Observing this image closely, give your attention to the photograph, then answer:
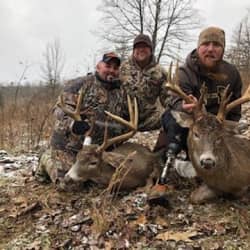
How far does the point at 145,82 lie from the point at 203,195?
2151mm

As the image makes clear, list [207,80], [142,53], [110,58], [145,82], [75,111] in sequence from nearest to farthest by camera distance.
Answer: [207,80]
[75,111]
[110,58]
[142,53]
[145,82]

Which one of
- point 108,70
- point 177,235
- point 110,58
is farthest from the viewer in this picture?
point 108,70

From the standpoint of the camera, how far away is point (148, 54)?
645cm

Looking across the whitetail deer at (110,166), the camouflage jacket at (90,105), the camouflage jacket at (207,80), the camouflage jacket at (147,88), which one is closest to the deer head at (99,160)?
the whitetail deer at (110,166)

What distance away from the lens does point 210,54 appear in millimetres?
5543

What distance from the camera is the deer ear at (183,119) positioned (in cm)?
505

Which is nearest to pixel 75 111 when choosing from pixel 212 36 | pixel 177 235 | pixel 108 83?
pixel 108 83

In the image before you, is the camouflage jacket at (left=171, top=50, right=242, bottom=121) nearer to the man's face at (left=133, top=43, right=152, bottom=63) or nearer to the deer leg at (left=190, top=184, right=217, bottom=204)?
the man's face at (left=133, top=43, right=152, bottom=63)

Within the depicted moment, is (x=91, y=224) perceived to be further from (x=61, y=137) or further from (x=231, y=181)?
(x=61, y=137)

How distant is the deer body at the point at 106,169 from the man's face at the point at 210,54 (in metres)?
1.35

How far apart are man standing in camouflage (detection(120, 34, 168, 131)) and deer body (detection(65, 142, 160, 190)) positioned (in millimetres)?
1105

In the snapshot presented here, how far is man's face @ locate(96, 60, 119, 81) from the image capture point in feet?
20.4

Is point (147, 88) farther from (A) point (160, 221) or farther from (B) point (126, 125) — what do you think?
(A) point (160, 221)

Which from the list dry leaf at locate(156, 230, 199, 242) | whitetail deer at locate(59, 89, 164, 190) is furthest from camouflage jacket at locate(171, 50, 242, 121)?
dry leaf at locate(156, 230, 199, 242)
